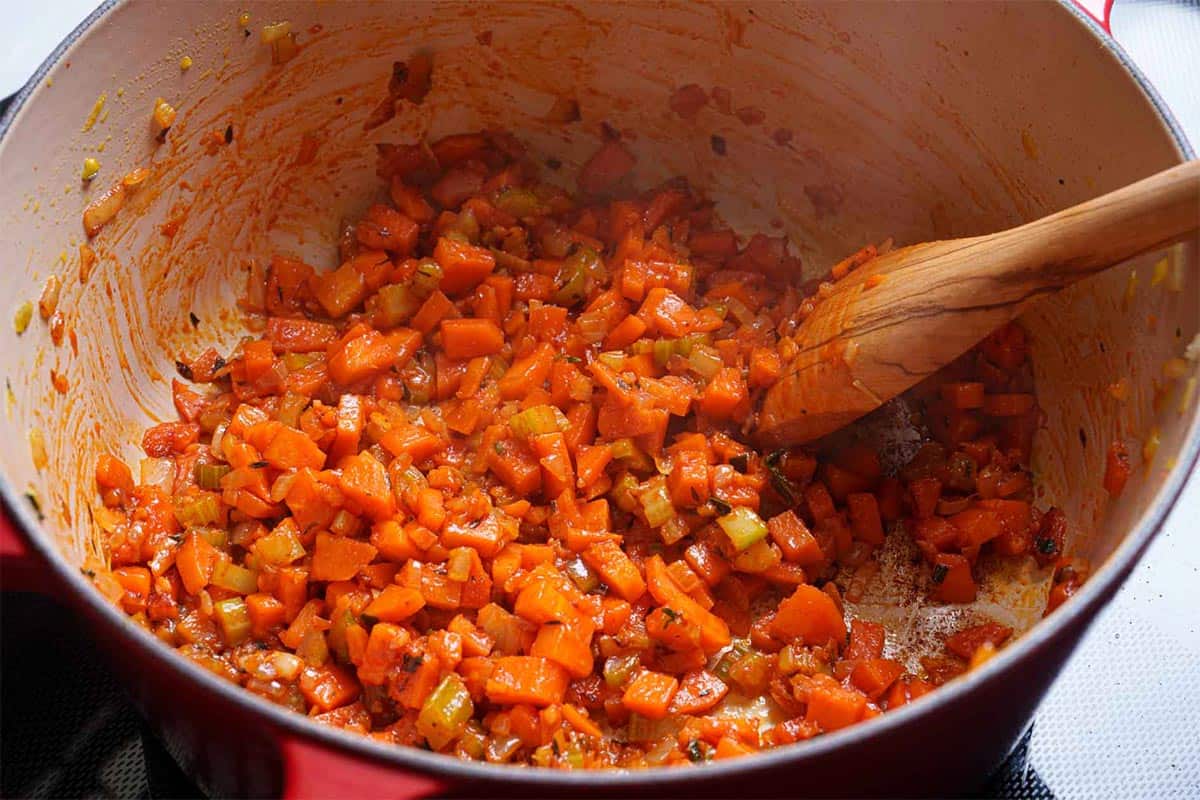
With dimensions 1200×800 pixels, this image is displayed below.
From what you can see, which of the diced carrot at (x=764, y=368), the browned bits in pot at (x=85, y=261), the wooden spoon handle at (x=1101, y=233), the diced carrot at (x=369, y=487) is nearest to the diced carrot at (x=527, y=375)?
the diced carrot at (x=369, y=487)

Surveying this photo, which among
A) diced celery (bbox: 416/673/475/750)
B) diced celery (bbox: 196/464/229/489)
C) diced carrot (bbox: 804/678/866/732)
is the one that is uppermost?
diced celery (bbox: 196/464/229/489)

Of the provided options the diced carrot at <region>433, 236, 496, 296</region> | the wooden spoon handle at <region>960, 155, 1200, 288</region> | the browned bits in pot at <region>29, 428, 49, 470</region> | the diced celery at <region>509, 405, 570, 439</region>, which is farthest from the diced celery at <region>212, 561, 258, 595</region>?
the wooden spoon handle at <region>960, 155, 1200, 288</region>

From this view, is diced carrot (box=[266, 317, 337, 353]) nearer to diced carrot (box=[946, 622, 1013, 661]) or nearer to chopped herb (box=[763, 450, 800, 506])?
chopped herb (box=[763, 450, 800, 506])

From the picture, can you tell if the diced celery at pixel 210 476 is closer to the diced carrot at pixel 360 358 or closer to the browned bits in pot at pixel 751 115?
the diced carrot at pixel 360 358

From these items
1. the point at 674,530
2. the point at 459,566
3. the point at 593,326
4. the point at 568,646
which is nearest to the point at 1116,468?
the point at 674,530

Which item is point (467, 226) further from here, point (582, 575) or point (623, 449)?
point (582, 575)

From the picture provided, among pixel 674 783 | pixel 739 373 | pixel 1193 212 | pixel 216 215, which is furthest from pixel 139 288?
pixel 1193 212
